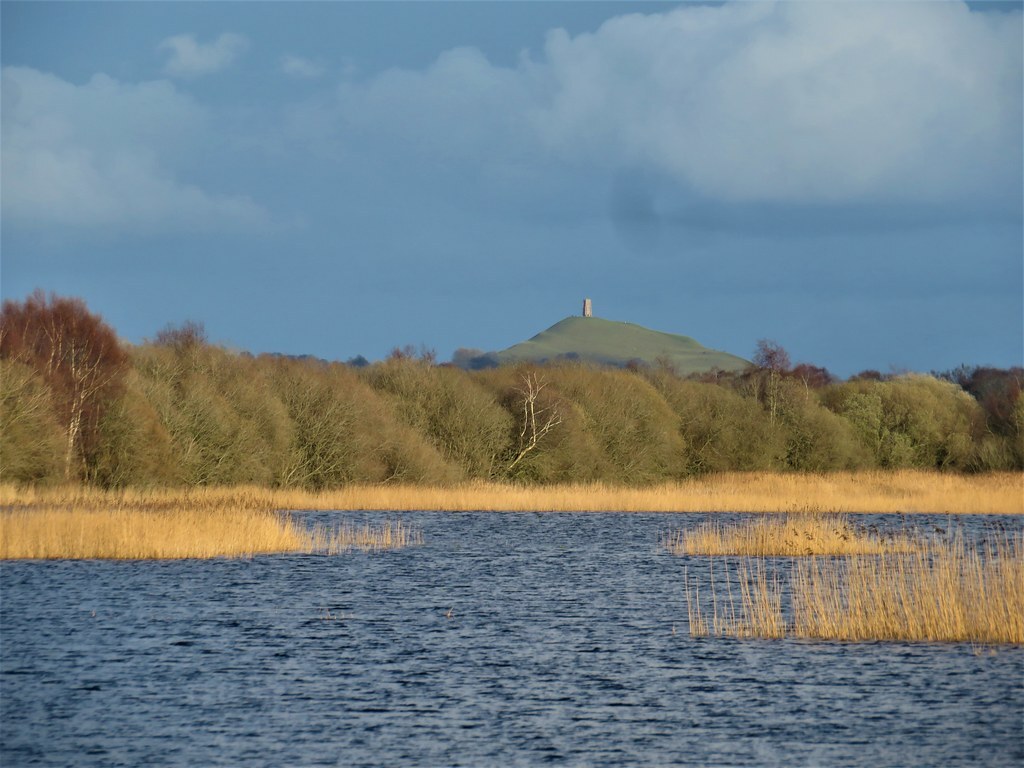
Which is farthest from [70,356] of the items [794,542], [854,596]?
[854,596]

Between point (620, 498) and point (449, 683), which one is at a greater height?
point (620, 498)

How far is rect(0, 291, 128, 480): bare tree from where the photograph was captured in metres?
43.4

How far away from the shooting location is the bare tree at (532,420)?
202 feet

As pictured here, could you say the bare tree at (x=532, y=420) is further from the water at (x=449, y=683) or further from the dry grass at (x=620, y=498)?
the water at (x=449, y=683)

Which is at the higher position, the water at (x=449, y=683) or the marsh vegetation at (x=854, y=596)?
the marsh vegetation at (x=854, y=596)

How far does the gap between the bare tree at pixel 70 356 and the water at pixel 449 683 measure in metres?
17.1

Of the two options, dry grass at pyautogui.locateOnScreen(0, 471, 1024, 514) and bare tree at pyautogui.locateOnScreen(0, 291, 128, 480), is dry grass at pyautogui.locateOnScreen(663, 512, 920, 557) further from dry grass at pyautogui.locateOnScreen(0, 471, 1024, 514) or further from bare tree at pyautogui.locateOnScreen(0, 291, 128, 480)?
bare tree at pyautogui.locateOnScreen(0, 291, 128, 480)

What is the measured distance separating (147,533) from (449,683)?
1647 centimetres

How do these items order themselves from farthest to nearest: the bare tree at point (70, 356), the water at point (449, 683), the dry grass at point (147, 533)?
the bare tree at point (70, 356)
the dry grass at point (147, 533)
the water at point (449, 683)

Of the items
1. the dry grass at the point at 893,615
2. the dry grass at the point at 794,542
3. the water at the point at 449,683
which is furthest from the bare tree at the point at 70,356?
the dry grass at the point at 893,615

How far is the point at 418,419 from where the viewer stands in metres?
59.9

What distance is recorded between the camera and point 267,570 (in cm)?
3042

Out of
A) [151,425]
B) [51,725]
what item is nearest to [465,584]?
[51,725]

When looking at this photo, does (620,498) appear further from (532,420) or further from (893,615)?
(893,615)
